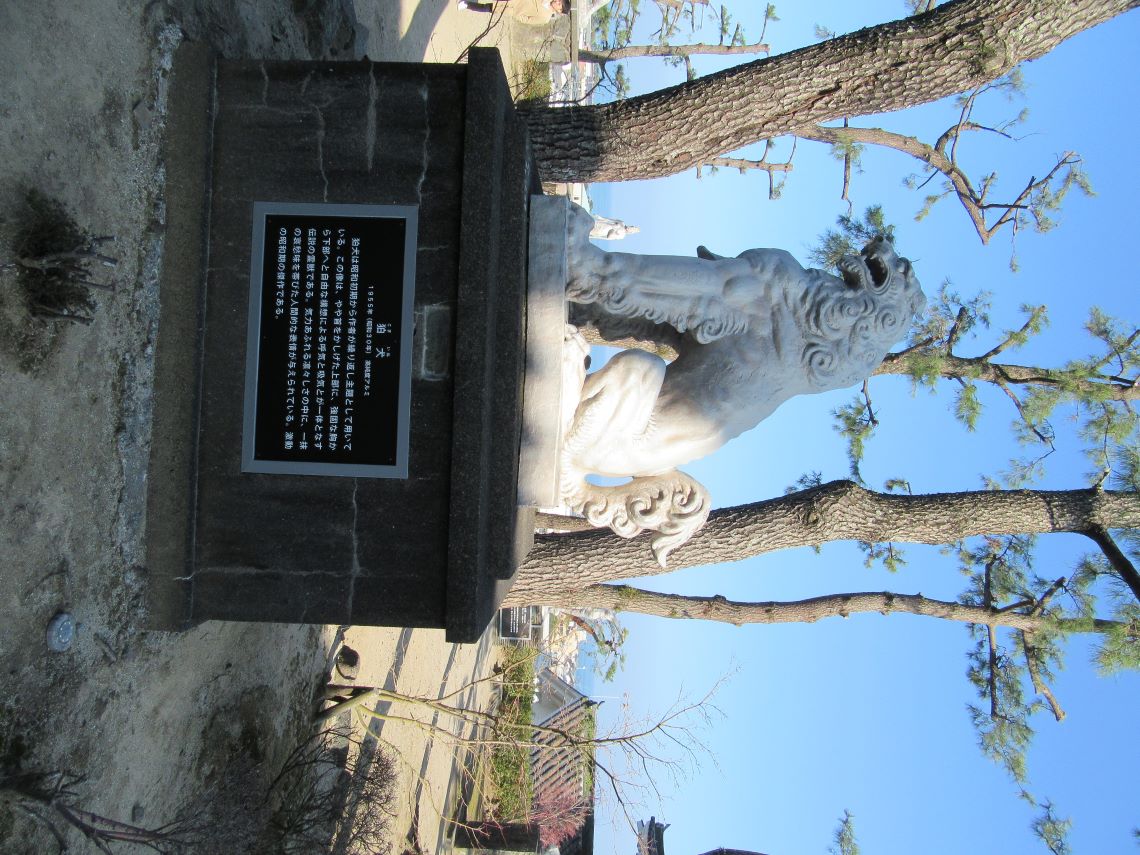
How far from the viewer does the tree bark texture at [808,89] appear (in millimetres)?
5594

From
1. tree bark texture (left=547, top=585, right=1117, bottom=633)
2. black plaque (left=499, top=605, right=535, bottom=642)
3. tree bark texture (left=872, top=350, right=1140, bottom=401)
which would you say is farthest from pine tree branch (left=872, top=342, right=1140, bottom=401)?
black plaque (left=499, top=605, right=535, bottom=642)

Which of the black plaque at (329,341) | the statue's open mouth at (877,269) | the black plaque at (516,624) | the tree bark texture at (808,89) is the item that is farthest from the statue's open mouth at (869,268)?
the black plaque at (516,624)

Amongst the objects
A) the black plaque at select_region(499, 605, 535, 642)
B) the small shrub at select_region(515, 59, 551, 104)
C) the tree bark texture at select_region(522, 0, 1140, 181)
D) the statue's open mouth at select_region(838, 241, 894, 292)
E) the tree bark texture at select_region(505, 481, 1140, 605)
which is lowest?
the black plaque at select_region(499, 605, 535, 642)

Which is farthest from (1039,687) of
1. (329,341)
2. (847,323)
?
(329,341)

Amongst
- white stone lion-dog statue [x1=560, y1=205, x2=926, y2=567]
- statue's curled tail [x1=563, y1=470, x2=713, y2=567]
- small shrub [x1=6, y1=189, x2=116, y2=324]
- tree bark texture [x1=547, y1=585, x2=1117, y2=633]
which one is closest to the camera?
small shrub [x1=6, y1=189, x2=116, y2=324]

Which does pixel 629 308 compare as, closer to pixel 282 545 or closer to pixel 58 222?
pixel 282 545

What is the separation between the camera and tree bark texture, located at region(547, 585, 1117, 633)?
7.63m

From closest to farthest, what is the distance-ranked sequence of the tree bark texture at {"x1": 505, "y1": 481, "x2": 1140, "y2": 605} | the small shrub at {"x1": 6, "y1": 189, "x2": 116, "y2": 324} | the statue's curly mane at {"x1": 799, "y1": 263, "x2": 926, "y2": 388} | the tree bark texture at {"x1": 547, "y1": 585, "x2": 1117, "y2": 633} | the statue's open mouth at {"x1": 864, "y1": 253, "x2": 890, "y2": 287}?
the small shrub at {"x1": 6, "y1": 189, "x2": 116, "y2": 324} < the statue's curly mane at {"x1": 799, "y1": 263, "x2": 926, "y2": 388} < the statue's open mouth at {"x1": 864, "y1": 253, "x2": 890, "y2": 287} < the tree bark texture at {"x1": 505, "y1": 481, "x2": 1140, "y2": 605} < the tree bark texture at {"x1": 547, "y1": 585, "x2": 1117, "y2": 633}

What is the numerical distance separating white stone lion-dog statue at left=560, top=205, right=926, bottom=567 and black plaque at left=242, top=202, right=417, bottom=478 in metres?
0.91

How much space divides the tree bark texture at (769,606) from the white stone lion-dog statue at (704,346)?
11.3ft

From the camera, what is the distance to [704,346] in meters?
4.49

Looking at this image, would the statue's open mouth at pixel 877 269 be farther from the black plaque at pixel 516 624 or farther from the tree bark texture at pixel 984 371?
the black plaque at pixel 516 624

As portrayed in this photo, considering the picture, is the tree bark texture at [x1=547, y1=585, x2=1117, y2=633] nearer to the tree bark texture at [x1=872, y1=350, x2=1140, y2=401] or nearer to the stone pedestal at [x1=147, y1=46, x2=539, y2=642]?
the tree bark texture at [x1=872, y1=350, x2=1140, y2=401]

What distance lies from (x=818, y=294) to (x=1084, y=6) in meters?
3.14
